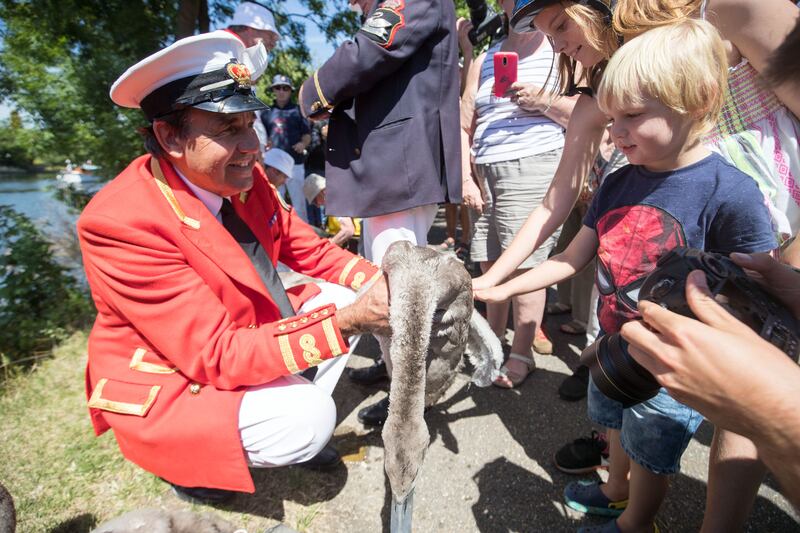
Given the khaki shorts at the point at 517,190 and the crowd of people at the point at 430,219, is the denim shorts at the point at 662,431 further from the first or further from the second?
the khaki shorts at the point at 517,190

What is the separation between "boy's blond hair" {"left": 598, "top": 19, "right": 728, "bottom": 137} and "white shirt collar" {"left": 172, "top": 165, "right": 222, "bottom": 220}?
1.82 meters

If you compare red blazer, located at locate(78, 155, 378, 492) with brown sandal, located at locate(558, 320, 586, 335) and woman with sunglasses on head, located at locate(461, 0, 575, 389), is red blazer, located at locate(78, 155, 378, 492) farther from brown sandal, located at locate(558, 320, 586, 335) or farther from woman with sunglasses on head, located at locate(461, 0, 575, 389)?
brown sandal, located at locate(558, 320, 586, 335)

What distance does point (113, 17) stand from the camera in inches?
165

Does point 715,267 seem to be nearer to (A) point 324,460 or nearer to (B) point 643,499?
(B) point 643,499

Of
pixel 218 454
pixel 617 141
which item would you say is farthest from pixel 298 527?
pixel 617 141

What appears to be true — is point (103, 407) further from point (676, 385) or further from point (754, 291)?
point (754, 291)

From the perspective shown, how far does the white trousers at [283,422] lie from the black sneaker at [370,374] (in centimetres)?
116

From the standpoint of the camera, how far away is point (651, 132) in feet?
4.52

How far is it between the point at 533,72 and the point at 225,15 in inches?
258

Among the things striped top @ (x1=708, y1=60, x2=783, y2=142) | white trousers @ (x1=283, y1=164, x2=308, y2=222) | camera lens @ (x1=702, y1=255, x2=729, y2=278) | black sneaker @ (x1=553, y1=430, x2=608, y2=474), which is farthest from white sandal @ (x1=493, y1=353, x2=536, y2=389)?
white trousers @ (x1=283, y1=164, x2=308, y2=222)

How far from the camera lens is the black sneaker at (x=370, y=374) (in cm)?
312

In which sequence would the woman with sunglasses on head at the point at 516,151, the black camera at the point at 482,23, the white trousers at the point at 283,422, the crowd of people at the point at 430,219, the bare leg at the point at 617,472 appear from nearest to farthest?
the crowd of people at the point at 430,219 < the white trousers at the point at 283,422 < the bare leg at the point at 617,472 < the woman with sunglasses on head at the point at 516,151 < the black camera at the point at 482,23

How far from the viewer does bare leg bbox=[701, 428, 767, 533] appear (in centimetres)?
144

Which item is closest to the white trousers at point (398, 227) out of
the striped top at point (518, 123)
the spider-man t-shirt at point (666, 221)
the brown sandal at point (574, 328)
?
the striped top at point (518, 123)
